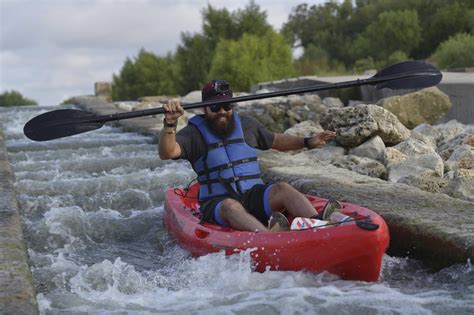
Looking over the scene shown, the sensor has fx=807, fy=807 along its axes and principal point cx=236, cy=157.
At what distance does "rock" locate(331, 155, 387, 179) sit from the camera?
6.84 meters

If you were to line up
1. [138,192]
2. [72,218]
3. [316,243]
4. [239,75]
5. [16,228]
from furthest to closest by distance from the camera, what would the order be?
1. [239,75]
2. [138,192]
3. [72,218]
4. [16,228]
5. [316,243]

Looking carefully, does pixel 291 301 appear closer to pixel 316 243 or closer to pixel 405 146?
pixel 316 243

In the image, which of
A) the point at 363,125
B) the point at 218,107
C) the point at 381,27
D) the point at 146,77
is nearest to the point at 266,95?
the point at 218,107

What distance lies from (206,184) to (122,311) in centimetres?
133

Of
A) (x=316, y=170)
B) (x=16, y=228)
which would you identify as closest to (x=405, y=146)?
(x=316, y=170)

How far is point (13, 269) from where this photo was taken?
383 centimetres

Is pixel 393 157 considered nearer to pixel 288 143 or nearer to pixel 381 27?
pixel 288 143

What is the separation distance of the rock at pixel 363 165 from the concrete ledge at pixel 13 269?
2.88 m

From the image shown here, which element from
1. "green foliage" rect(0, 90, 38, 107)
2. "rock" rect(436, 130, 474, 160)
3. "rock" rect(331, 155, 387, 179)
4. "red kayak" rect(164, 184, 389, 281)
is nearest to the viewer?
"red kayak" rect(164, 184, 389, 281)

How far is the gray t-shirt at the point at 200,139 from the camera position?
16.2ft

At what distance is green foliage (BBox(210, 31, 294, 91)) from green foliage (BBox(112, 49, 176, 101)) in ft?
24.5

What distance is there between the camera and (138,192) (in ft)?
23.8

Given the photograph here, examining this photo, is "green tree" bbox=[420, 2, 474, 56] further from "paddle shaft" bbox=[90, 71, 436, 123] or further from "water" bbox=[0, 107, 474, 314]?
"paddle shaft" bbox=[90, 71, 436, 123]

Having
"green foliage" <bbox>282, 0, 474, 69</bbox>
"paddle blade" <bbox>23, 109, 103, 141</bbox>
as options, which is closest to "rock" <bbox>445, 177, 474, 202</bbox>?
"paddle blade" <bbox>23, 109, 103, 141</bbox>
